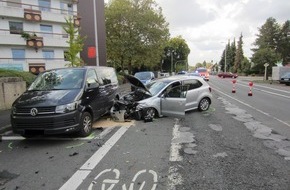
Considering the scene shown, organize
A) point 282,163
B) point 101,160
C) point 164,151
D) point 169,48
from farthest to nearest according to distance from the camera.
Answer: point 169,48, point 164,151, point 101,160, point 282,163

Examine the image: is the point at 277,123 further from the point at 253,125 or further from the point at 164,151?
the point at 164,151

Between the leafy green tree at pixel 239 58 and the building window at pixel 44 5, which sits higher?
the building window at pixel 44 5

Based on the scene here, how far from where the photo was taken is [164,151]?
6113 millimetres

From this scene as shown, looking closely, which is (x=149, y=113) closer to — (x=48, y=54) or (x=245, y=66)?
(x=48, y=54)

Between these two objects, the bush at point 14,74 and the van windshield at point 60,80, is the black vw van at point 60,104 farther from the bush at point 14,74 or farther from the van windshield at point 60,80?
the bush at point 14,74

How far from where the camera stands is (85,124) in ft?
24.7

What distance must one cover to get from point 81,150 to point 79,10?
39592 millimetres

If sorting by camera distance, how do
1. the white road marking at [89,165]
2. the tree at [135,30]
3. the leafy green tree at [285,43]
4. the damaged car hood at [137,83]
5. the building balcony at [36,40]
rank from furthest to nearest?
1. the leafy green tree at [285,43]
2. the tree at [135,30]
3. the building balcony at [36,40]
4. the damaged car hood at [137,83]
5. the white road marking at [89,165]

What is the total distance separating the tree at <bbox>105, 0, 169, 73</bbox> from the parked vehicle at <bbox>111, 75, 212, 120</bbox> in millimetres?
34330

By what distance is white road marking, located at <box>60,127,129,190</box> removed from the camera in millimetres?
4535

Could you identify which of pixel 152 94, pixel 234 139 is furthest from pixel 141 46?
pixel 234 139

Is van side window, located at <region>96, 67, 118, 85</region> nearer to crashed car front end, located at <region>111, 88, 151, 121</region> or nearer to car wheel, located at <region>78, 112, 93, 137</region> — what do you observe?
crashed car front end, located at <region>111, 88, 151, 121</region>

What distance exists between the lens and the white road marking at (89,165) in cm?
454

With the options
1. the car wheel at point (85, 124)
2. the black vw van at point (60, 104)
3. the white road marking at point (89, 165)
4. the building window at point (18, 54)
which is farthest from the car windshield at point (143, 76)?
the building window at point (18, 54)
